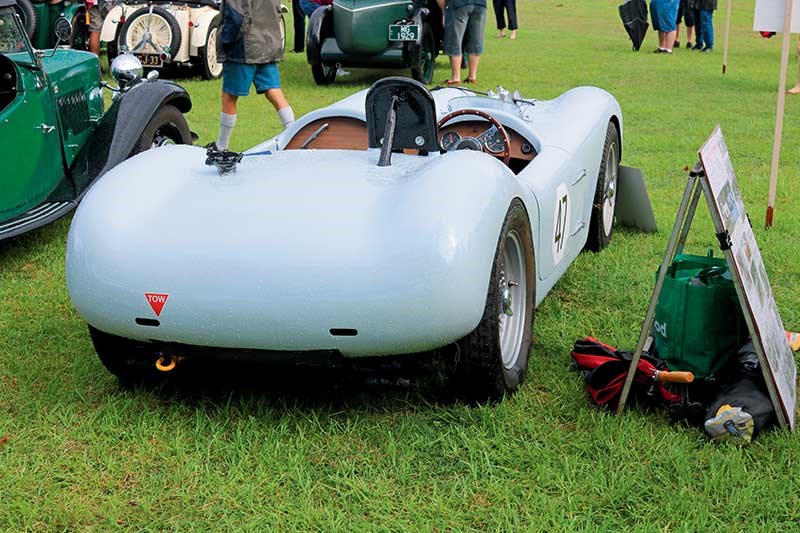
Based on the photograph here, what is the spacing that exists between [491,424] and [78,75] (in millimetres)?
4091

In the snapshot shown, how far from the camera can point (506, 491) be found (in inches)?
118

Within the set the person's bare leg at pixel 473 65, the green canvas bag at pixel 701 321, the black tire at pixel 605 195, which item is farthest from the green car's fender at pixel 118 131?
the person's bare leg at pixel 473 65

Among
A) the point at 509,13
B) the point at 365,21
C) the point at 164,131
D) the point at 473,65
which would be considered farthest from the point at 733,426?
the point at 509,13

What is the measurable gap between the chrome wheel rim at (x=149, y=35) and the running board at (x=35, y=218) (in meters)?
6.92

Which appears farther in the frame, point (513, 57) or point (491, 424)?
point (513, 57)

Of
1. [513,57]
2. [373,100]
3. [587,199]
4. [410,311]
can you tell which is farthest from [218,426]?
[513,57]

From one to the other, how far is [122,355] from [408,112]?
1.47m

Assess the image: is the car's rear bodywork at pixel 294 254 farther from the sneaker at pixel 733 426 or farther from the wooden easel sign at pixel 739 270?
the sneaker at pixel 733 426

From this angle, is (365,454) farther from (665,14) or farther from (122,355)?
(665,14)

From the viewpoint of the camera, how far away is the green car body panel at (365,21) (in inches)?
467

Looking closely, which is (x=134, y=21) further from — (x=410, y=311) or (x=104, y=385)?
(x=410, y=311)

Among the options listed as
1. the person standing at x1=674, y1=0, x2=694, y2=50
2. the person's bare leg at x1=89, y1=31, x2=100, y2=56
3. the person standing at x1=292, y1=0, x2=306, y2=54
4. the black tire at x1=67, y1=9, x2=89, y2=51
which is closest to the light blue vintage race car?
the person's bare leg at x1=89, y1=31, x2=100, y2=56

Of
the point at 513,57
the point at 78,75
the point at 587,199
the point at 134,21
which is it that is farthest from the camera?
the point at 513,57

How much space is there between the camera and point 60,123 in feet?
19.5
